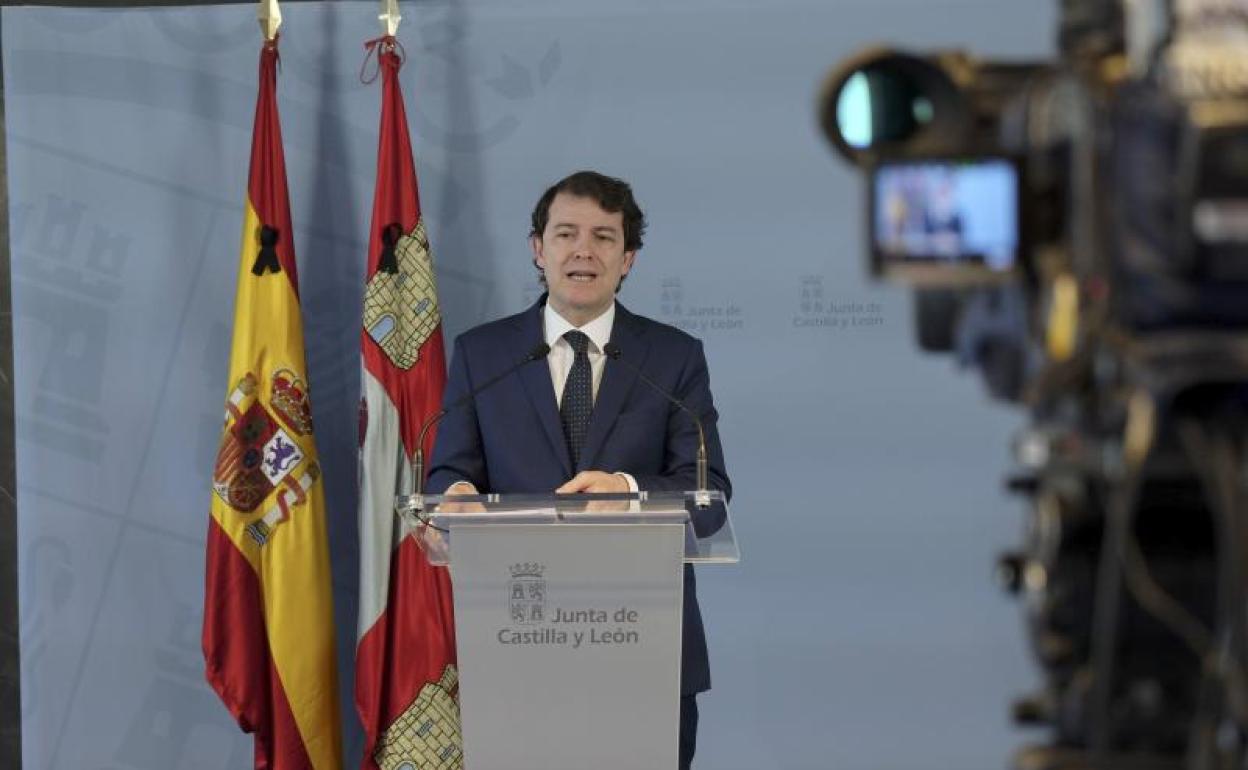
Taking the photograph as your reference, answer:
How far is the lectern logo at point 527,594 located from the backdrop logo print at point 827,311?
2.09 metres

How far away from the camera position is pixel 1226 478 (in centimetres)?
201

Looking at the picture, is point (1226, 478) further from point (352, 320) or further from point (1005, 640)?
point (352, 320)

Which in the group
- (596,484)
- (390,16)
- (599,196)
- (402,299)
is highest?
(390,16)

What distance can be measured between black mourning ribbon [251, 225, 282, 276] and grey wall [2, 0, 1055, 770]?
32cm

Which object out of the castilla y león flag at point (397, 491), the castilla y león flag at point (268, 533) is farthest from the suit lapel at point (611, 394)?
the castilla y león flag at point (268, 533)

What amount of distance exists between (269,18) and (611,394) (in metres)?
1.75

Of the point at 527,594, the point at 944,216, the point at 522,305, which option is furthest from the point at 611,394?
the point at 944,216

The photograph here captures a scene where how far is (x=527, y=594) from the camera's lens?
3.48 m

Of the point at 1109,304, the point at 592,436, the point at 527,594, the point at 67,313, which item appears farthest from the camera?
the point at 67,313

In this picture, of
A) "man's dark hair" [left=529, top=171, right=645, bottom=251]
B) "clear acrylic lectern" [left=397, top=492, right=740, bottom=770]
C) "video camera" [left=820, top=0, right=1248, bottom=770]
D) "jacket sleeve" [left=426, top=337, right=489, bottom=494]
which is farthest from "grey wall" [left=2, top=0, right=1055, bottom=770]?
"video camera" [left=820, top=0, right=1248, bottom=770]

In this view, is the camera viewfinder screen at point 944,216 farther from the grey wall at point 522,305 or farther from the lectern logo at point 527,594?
the grey wall at point 522,305

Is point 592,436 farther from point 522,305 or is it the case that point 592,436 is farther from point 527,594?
point 522,305

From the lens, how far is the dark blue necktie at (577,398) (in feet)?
14.1

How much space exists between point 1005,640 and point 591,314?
5.92ft
